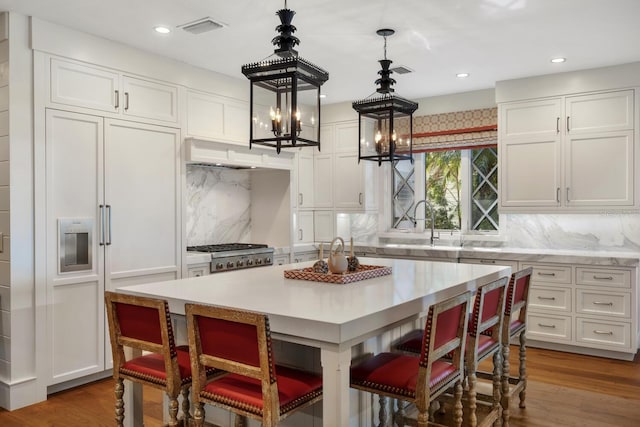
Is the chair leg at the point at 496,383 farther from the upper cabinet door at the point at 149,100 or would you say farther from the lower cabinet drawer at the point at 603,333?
the upper cabinet door at the point at 149,100

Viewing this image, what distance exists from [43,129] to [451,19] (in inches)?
114

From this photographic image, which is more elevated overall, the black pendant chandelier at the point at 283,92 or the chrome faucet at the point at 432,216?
the black pendant chandelier at the point at 283,92

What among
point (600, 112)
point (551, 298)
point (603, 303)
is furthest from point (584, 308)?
point (600, 112)

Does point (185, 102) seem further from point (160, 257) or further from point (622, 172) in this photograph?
point (622, 172)

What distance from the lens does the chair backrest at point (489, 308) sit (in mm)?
2494

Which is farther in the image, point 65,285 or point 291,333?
point 65,285

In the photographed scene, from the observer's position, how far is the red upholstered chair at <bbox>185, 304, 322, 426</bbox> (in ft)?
5.98

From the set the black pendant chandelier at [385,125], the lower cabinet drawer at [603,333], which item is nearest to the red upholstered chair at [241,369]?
the black pendant chandelier at [385,125]

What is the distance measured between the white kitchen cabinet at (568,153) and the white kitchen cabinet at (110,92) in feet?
10.6

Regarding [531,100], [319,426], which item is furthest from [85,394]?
[531,100]

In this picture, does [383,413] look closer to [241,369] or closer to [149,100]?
[241,369]

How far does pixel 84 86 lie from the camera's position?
3748 millimetres

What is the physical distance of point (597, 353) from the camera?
4.52m

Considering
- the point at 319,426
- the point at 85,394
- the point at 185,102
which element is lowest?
the point at 85,394
